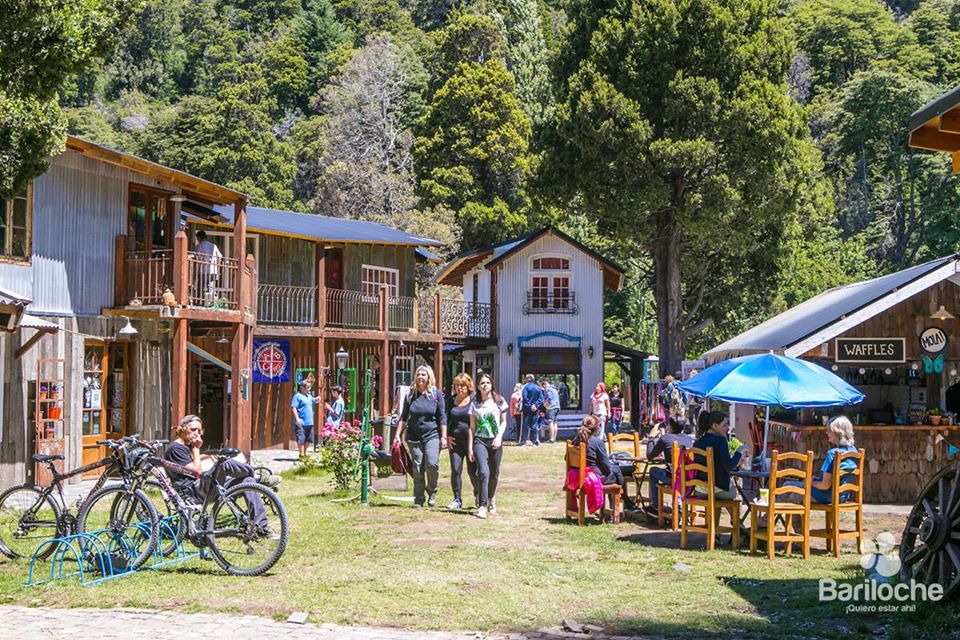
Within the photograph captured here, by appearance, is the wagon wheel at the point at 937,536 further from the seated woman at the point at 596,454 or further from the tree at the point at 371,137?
the tree at the point at 371,137

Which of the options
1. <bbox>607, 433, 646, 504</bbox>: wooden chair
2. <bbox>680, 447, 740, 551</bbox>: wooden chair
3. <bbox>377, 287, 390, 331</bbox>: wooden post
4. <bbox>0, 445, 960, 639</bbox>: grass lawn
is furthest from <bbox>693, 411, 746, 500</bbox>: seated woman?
<bbox>377, 287, 390, 331</bbox>: wooden post

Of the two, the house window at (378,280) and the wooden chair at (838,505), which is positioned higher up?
the house window at (378,280)

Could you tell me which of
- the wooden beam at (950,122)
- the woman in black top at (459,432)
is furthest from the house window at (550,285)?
the wooden beam at (950,122)

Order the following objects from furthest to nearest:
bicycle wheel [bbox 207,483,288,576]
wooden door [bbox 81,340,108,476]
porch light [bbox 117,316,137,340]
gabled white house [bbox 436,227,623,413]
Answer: gabled white house [bbox 436,227,623,413], wooden door [bbox 81,340,108,476], porch light [bbox 117,316,137,340], bicycle wheel [bbox 207,483,288,576]

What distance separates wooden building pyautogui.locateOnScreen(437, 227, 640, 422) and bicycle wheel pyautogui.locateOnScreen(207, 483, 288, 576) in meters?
26.1

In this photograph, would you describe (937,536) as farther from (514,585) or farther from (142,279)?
(142,279)

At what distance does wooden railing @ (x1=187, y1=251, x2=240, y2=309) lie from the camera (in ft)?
61.7

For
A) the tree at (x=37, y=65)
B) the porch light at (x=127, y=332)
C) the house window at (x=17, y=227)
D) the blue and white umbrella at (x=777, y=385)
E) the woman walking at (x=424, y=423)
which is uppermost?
the tree at (x=37, y=65)

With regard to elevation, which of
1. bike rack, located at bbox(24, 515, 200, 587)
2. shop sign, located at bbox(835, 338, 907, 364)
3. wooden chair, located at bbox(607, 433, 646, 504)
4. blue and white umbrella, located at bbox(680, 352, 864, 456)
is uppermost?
shop sign, located at bbox(835, 338, 907, 364)

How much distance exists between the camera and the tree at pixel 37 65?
1053cm

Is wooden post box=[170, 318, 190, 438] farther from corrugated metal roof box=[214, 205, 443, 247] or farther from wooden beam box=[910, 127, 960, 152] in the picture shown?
wooden beam box=[910, 127, 960, 152]

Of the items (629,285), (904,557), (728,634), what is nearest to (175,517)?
(728,634)

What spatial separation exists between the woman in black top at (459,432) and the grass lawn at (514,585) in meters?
0.98

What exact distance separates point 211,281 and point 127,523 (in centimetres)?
1054
